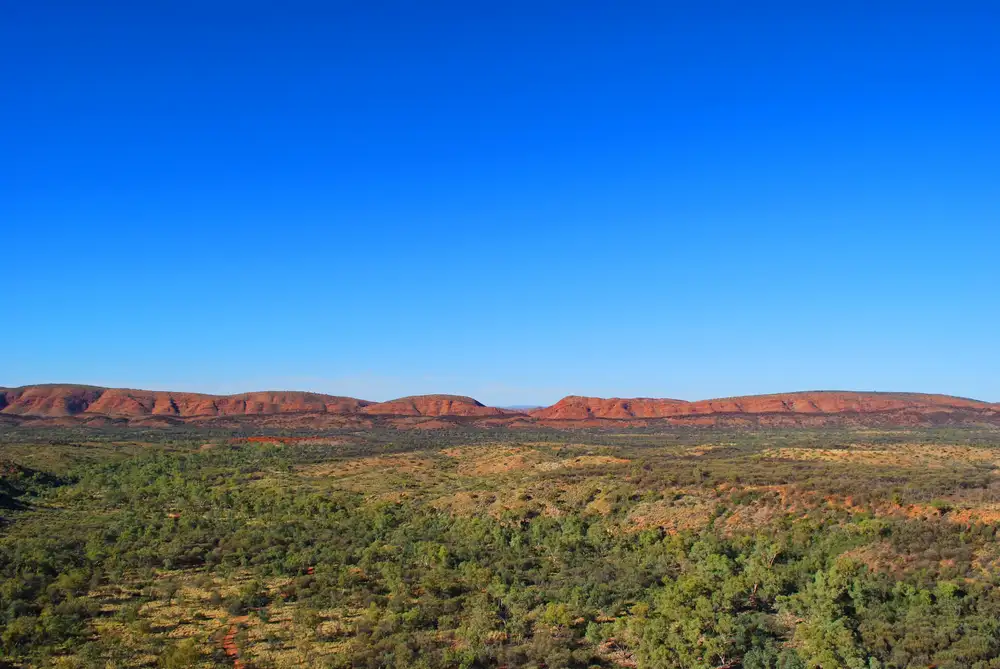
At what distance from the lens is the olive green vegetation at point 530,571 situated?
589 inches

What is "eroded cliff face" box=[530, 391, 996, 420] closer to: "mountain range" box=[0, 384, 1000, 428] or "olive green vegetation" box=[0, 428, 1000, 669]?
"mountain range" box=[0, 384, 1000, 428]

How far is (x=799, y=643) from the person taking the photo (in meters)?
14.8

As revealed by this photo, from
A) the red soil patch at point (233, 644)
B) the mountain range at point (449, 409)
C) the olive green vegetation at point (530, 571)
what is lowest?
the red soil patch at point (233, 644)

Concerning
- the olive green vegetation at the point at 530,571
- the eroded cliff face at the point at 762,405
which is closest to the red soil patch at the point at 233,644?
the olive green vegetation at the point at 530,571

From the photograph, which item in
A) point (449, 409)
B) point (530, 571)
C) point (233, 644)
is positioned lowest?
point (233, 644)

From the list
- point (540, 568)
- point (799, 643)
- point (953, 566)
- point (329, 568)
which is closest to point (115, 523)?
point (329, 568)

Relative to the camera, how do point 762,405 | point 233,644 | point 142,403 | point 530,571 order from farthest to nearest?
point 142,403
point 762,405
point 530,571
point 233,644

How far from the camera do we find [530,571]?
22.2 m

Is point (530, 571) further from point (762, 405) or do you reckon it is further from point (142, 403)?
point (142, 403)

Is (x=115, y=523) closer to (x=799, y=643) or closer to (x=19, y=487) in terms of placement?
(x=19, y=487)

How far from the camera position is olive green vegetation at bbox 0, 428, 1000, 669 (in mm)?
14969

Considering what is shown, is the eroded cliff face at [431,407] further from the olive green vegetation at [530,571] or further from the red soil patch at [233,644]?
the red soil patch at [233,644]

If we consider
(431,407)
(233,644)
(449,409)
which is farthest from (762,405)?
(233,644)

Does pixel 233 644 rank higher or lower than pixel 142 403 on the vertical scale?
lower
